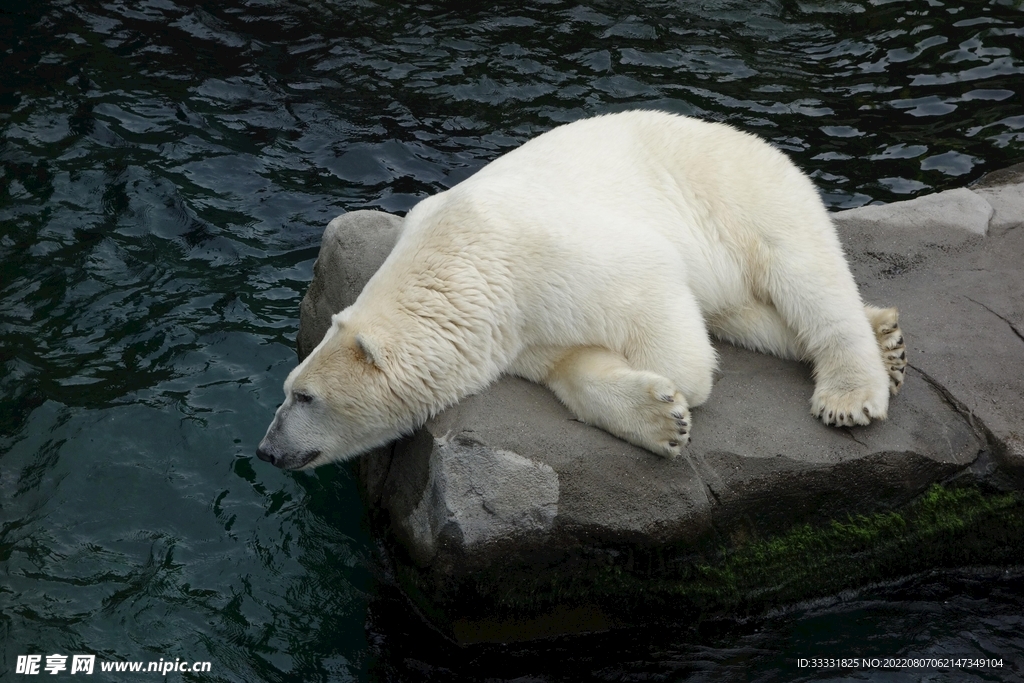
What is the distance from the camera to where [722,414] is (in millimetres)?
4816

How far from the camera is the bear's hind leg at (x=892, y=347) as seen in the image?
484cm

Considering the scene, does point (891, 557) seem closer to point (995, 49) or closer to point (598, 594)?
point (598, 594)

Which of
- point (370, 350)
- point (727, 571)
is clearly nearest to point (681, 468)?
point (727, 571)

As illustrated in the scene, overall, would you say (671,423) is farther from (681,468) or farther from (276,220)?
(276,220)

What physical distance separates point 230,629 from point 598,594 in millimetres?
1852

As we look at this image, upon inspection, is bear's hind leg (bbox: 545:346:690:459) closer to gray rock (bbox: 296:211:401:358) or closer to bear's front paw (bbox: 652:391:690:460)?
bear's front paw (bbox: 652:391:690:460)

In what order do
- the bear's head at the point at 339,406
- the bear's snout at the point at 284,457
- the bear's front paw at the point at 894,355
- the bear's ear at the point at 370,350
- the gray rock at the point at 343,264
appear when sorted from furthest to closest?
the gray rock at the point at 343,264 → the bear's front paw at the point at 894,355 → the bear's snout at the point at 284,457 → the bear's head at the point at 339,406 → the bear's ear at the point at 370,350

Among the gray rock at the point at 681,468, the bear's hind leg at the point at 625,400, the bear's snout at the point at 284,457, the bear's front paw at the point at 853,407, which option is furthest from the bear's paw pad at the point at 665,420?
the bear's snout at the point at 284,457

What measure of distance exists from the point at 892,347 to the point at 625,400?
1467mm

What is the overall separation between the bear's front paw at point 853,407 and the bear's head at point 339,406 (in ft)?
6.69

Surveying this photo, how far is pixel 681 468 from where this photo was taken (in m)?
4.55

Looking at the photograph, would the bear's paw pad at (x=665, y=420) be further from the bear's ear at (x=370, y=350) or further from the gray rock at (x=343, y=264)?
the gray rock at (x=343, y=264)

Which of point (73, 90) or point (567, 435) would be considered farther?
point (73, 90)

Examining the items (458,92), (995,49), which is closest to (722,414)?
(458,92)
